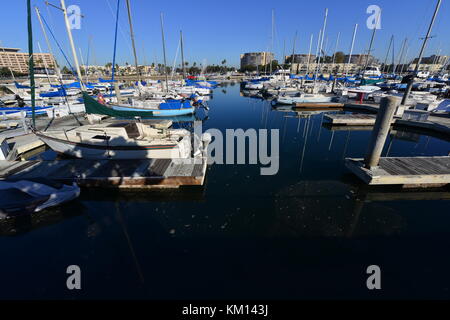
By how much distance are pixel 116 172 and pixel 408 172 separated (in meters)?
16.3

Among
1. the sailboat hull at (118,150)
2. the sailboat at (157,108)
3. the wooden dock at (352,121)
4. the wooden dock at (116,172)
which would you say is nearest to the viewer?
the wooden dock at (116,172)

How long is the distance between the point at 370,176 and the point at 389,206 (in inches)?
65.9

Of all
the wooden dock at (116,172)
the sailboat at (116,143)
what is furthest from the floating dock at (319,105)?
the wooden dock at (116,172)

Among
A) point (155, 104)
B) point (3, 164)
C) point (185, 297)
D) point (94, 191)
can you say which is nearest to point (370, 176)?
point (185, 297)

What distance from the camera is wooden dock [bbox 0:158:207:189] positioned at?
10.3m

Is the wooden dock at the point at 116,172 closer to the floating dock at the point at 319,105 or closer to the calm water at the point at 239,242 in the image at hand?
the calm water at the point at 239,242

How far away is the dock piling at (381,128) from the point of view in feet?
30.5

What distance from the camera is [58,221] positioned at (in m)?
8.62

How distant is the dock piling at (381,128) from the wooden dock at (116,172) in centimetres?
953

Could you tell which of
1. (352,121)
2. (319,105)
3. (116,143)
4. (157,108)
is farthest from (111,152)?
(319,105)

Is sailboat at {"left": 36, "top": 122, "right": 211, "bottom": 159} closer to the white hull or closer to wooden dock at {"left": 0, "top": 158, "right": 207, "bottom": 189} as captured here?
the white hull

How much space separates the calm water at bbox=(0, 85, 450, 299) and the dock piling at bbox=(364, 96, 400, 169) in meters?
1.59

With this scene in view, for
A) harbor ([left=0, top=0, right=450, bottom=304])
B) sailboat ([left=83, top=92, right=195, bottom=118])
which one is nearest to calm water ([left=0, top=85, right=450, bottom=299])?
harbor ([left=0, top=0, right=450, bottom=304])

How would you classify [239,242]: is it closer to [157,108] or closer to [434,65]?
[157,108]
